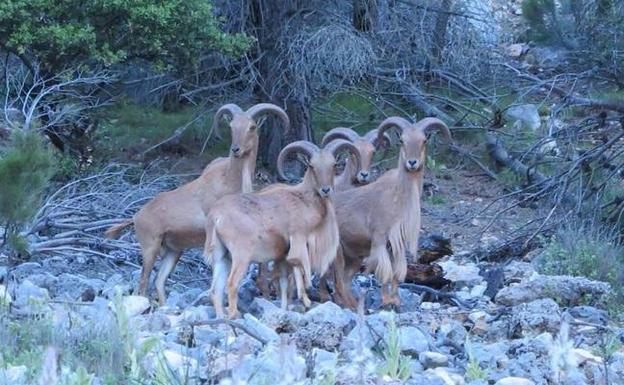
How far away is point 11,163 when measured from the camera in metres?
10.3

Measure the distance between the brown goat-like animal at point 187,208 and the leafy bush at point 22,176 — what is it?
1571mm

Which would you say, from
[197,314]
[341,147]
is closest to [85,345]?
[197,314]

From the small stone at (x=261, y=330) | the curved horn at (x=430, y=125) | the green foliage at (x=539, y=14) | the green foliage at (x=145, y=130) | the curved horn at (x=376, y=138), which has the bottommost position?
the green foliage at (x=145, y=130)

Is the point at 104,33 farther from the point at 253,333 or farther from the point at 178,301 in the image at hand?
the point at 253,333

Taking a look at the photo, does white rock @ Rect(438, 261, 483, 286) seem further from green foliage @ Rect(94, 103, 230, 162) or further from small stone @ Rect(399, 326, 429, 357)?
green foliage @ Rect(94, 103, 230, 162)

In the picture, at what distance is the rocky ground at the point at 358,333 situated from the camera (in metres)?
7.84

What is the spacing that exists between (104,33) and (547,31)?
5.53m

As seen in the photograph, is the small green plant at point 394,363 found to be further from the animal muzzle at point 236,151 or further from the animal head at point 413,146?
the animal muzzle at point 236,151

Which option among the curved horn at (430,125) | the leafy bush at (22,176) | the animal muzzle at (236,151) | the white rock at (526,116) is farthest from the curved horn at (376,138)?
the white rock at (526,116)

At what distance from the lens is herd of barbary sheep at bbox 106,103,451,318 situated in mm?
11148

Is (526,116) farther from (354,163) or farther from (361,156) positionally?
(361,156)

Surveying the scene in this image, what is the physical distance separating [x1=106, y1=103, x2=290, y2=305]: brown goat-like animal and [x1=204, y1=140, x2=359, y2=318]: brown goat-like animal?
69 centimetres

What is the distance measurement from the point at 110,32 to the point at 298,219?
5.91 m

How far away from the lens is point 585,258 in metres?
12.9
